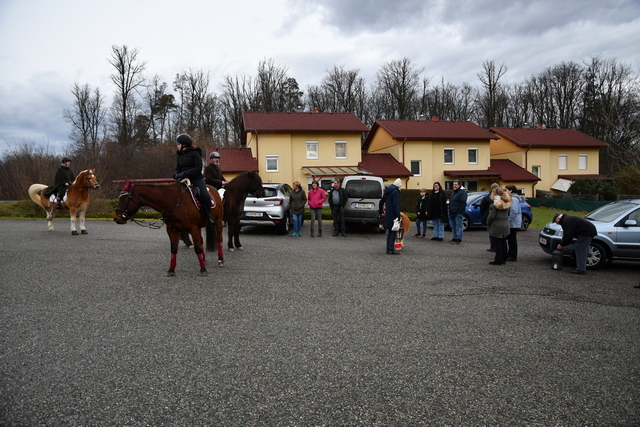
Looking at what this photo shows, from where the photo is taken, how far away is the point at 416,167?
37.3 meters

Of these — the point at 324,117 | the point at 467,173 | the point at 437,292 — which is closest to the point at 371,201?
the point at 437,292

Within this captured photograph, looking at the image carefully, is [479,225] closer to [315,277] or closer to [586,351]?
[315,277]

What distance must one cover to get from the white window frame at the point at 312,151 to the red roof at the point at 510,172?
57.4 feet

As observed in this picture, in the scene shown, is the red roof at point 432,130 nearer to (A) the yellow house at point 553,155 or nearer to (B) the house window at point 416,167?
(B) the house window at point 416,167

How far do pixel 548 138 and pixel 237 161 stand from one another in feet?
107

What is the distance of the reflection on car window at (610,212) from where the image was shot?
30.9 ft

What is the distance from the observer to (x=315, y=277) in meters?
7.71

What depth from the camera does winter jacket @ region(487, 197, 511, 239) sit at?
948 centimetres

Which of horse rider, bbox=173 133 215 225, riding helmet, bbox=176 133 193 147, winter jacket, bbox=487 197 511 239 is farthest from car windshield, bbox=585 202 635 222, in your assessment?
riding helmet, bbox=176 133 193 147

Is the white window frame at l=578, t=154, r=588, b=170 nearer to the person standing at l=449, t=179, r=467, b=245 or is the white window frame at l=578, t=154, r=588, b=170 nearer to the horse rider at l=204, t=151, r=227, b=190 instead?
the person standing at l=449, t=179, r=467, b=245

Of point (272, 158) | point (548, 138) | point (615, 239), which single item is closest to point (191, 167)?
point (615, 239)

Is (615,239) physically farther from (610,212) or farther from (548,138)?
(548,138)

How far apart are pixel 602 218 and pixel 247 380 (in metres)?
9.57

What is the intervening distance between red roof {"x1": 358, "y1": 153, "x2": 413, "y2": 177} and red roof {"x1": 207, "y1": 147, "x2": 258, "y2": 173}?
8992 millimetres
